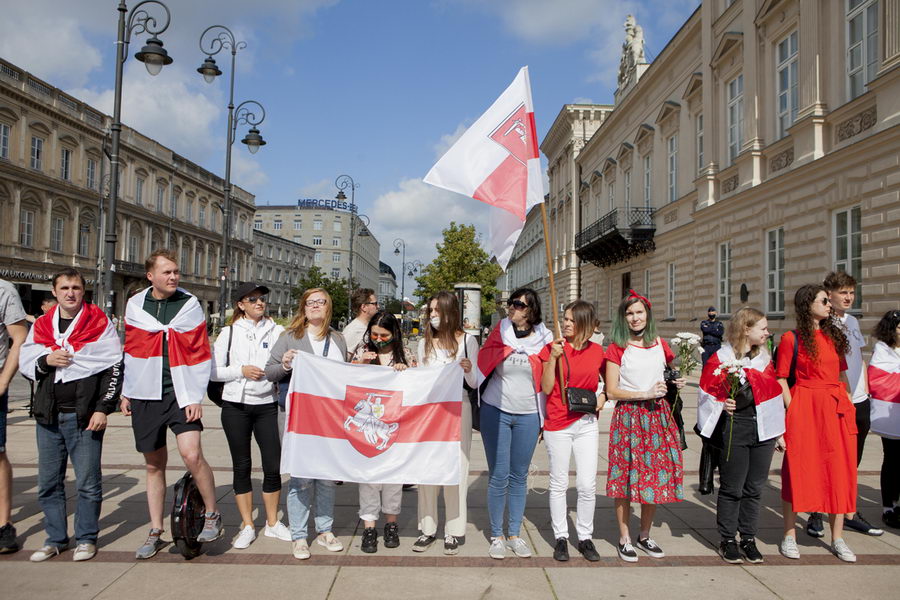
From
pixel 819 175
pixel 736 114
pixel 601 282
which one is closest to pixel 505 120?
pixel 819 175

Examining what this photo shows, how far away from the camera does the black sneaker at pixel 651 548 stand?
193 inches

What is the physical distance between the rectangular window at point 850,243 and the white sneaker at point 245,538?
43.0ft

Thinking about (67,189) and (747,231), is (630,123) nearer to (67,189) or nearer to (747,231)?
(747,231)

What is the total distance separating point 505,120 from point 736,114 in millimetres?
18366

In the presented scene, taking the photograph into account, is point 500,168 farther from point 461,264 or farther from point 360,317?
point 461,264

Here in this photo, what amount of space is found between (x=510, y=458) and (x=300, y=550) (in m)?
1.68

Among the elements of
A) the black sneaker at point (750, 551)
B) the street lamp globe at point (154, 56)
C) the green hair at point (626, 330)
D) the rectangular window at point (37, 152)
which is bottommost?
the black sneaker at point (750, 551)

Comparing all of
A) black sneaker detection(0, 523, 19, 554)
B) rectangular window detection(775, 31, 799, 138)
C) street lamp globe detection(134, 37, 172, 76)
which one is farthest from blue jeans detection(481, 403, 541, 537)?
rectangular window detection(775, 31, 799, 138)

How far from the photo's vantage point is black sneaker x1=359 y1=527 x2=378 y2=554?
494cm

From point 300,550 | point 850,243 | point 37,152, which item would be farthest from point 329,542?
point 37,152

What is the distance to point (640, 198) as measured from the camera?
31000 mm

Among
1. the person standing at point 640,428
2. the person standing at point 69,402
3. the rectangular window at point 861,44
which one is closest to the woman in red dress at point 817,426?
the person standing at point 640,428

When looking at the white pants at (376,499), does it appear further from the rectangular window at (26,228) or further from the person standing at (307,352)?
the rectangular window at (26,228)

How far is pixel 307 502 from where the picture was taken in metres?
5.04
